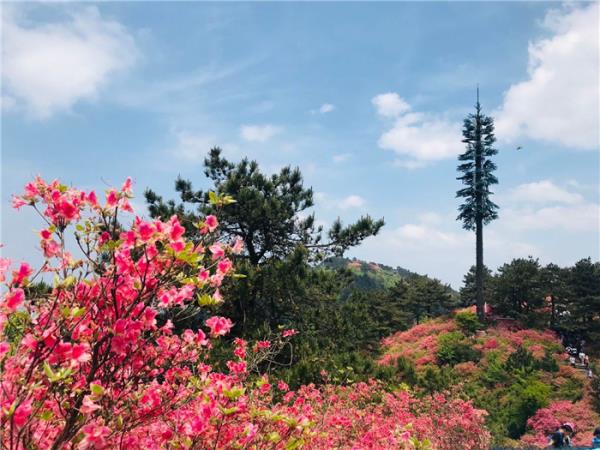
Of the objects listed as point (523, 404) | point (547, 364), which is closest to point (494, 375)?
point (547, 364)

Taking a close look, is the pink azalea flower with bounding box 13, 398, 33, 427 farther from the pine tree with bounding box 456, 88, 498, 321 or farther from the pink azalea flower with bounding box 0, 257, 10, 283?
the pine tree with bounding box 456, 88, 498, 321

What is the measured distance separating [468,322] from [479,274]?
2893 mm

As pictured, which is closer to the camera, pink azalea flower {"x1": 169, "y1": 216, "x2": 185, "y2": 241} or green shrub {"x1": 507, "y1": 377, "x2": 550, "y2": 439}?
pink azalea flower {"x1": 169, "y1": 216, "x2": 185, "y2": 241}

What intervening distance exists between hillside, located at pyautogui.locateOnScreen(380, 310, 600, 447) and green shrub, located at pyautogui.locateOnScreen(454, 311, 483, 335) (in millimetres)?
54

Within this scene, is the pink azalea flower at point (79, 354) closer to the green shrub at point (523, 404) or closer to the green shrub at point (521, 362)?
the green shrub at point (523, 404)

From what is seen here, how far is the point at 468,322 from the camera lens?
85.1ft

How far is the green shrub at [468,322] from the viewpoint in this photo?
83.9 feet

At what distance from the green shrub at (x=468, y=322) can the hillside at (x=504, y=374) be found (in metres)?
0.05

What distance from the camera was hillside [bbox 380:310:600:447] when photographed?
589 inches

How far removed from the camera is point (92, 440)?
6.49 ft

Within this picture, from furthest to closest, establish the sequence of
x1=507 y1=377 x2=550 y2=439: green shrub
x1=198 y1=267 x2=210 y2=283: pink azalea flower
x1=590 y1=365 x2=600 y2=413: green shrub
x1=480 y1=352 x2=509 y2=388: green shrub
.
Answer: x1=480 y1=352 x2=509 y2=388: green shrub, x1=507 y1=377 x2=550 y2=439: green shrub, x1=590 y1=365 x2=600 y2=413: green shrub, x1=198 y1=267 x2=210 y2=283: pink azalea flower

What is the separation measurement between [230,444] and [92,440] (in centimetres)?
91

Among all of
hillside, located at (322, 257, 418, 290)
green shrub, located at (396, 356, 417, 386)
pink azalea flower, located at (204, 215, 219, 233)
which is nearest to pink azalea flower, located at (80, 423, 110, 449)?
pink azalea flower, located at (204, 215, 219, 233)

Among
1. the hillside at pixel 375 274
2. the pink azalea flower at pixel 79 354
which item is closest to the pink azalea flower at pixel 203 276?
the pink azalea flower at pixel 79 354
